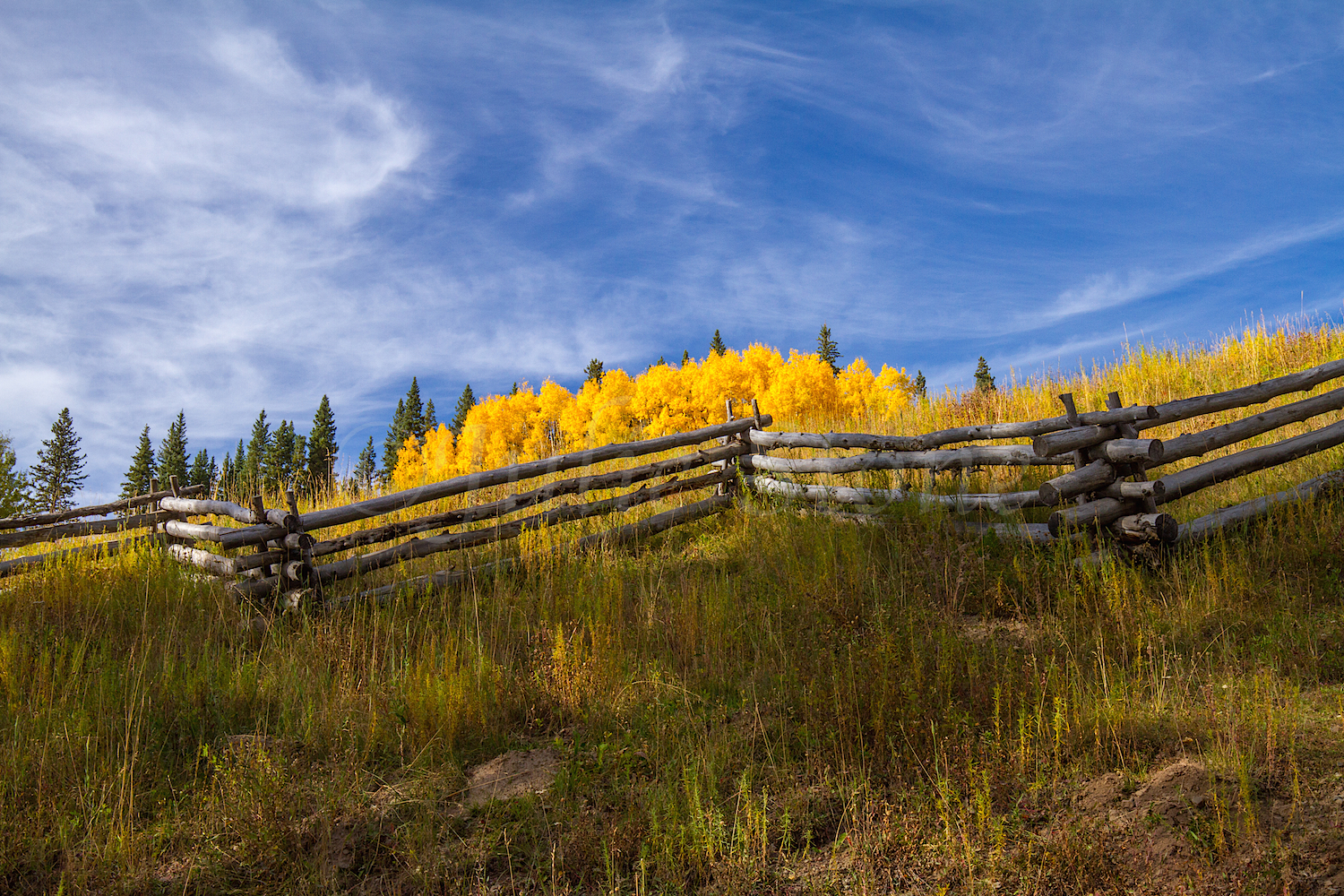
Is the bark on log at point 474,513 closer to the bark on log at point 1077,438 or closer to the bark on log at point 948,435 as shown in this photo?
the bark on log at point 948,435

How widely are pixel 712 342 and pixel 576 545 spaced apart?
229ft

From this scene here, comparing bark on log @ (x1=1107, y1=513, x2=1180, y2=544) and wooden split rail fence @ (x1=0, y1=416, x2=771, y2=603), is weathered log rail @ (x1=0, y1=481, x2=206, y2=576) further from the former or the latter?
bark on log @ (x1=1107, y1=513, x2=1180, y2=544)

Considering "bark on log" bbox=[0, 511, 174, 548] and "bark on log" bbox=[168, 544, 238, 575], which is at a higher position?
"bark on log" bbox=[0, 511, 174, 548]

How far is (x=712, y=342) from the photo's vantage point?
76.2 meters

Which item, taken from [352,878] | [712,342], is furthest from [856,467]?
[712,342]

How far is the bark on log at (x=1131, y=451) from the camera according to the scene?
18.7ft

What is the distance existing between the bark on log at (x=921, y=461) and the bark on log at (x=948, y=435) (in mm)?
140

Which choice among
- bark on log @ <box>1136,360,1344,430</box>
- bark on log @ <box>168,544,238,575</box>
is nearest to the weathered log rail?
bark on log @ <box>168,544,238,575</box>

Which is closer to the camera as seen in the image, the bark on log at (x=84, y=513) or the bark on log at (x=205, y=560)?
the bark on log at (x=205, y=560)

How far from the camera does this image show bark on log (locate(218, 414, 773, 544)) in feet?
22.3

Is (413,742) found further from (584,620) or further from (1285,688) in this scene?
(1285,688)

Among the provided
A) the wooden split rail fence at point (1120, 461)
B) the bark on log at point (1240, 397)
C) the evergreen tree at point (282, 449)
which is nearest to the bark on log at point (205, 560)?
the wooden split rail fence at point (1120, 461)

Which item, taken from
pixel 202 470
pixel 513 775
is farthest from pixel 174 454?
pixel 513 775

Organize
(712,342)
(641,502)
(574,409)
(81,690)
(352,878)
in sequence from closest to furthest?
(352,878), (81,690), (641,502), (574,409), (712,342)
